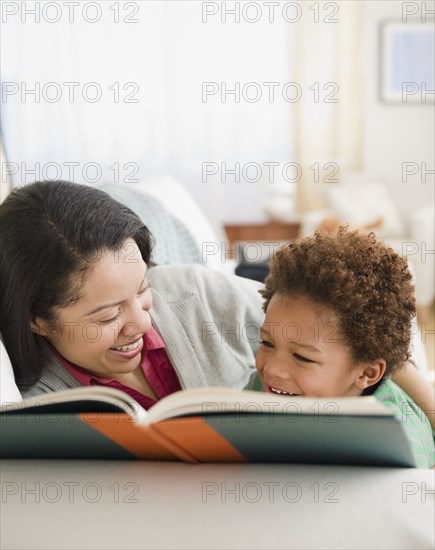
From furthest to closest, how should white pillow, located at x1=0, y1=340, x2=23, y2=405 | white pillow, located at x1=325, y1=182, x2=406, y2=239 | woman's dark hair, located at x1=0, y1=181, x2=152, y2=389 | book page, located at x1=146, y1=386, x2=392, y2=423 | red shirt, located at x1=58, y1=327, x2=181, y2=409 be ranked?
white pillow, located at x1=325, y1=182, x2=406, y2=239 < red shirt, located at x1=58, y1=327, x2=181, y2=409 < woman's dark hair, located at x1=0, y1=181, x2=152, y2=389 < white pillow, located at x1=0, y1=340, x2=23, y2=405 < book page, located at x1=146, y1=386, x2=392, y2=423

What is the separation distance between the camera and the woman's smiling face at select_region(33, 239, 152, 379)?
1341mm

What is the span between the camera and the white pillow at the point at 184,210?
2.61 meters

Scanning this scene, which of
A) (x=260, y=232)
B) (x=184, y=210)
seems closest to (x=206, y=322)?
(x=184, y=210)

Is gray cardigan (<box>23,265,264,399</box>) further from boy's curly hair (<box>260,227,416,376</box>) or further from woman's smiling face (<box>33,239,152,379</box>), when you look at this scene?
boy's curly hair (<box>260,227,416,376</box>)

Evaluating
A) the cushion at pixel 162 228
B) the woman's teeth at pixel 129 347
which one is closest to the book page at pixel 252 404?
the woman's teeth at pixel 129 347

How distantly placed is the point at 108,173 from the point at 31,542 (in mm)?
4835

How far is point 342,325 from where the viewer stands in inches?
53.1

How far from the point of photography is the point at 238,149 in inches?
222

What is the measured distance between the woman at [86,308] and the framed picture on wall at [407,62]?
4.30m

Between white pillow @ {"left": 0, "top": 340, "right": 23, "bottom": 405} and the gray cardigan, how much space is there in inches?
5.0

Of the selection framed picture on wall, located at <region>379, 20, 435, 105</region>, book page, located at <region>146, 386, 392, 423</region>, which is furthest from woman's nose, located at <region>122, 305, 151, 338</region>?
framed picture on wall, located at <region>379, 20, 435, 105</region>

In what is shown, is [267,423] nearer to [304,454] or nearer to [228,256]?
[304,454]

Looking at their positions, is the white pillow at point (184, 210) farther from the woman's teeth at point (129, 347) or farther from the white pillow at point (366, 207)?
the white pillow at point (366, 207)

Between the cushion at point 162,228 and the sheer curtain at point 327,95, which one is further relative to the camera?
the sheer curtain at point 327,95
